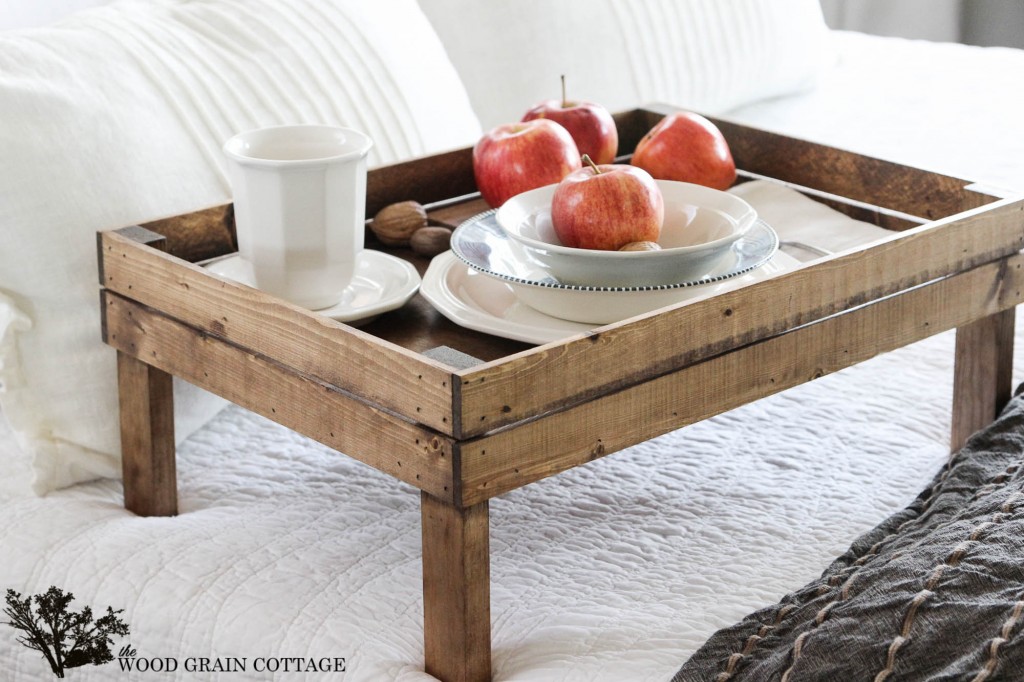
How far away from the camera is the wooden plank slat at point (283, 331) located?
2.34 feet

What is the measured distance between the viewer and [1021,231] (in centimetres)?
102

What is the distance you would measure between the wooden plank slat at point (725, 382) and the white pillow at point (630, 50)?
730 mm

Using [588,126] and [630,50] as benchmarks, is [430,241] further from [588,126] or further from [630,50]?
[630,50]

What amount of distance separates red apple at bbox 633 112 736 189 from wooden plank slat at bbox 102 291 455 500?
459 millimetres

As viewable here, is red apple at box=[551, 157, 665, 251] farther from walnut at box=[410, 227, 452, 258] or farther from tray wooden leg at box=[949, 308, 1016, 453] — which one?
tray wooden leg at box=[949, 308, 1016, 453]

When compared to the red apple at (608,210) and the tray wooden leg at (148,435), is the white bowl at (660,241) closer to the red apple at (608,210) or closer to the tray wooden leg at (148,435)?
the red apple at (608,210)

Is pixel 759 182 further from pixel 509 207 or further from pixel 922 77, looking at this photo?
pixel 922 77

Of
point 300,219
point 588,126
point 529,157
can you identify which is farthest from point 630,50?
point 300,219

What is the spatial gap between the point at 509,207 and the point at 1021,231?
41 centimetres

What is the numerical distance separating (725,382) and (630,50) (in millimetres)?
1024

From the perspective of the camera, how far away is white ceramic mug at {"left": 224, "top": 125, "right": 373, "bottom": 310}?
2.86 ft

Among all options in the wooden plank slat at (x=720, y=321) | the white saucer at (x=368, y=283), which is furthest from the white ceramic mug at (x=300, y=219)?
the wooden plank slat at (x=720, y=321)

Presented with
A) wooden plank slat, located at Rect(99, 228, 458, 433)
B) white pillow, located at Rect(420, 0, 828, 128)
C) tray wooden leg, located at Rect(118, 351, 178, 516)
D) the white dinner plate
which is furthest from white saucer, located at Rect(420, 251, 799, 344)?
white pillow, located at Rect(420, 0, 828, 128)

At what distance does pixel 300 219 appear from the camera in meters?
0.88
